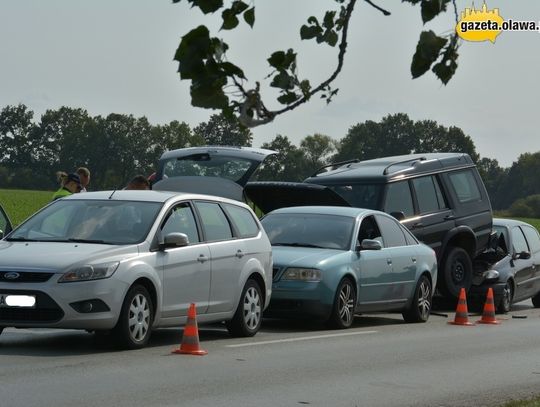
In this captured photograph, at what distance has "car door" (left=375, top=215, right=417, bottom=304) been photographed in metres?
19.5

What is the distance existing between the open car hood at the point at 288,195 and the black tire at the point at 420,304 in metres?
1.85

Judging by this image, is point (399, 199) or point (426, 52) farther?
point (399, 199)

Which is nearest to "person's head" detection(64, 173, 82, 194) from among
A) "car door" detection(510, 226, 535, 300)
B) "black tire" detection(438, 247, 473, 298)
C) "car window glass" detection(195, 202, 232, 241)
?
"car window glass" detection(195, 202, 232, 241)

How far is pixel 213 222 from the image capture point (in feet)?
52.3

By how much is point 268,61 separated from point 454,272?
1587 cm

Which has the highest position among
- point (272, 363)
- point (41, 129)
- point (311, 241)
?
point (41, 129)

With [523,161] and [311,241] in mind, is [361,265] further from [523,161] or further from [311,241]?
[523,161]

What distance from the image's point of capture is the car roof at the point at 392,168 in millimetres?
22109

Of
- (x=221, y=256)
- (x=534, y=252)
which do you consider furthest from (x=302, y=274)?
(x=534, y=252)

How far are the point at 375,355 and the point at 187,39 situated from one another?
8.58 m

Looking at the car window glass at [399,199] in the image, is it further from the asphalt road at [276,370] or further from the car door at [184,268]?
the car door at [184,268]

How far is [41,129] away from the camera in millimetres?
138875

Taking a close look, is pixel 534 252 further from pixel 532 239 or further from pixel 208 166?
pixel 208 166

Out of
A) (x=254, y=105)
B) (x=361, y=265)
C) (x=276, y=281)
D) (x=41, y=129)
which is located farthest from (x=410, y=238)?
(x=41, y=129)
